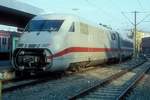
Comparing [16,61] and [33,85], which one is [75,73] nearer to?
[16,61]

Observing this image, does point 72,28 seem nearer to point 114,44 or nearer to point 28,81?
point 28,81

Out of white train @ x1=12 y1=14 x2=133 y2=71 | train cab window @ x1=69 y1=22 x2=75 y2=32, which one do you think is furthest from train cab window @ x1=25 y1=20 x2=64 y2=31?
train cab window @ x1=69 y1=22 x2=75 y2=32

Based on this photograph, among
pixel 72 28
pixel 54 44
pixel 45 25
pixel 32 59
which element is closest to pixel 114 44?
pixel 72 28

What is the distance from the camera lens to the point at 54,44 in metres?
18.0

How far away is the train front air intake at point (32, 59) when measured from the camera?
17.8 metres

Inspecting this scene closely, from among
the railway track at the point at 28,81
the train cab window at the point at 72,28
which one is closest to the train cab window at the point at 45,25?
the train cab window at the point at 72,28

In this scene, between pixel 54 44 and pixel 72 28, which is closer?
pixel 54 44

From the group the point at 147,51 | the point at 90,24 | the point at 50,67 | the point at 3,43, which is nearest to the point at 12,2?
the point at 3,43

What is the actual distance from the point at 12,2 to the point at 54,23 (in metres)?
11.9

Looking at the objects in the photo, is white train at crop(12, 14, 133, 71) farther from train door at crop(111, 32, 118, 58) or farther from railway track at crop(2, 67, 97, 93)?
train door at crop(111, 32, 118, 58)

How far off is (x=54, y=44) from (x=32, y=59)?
116 cm

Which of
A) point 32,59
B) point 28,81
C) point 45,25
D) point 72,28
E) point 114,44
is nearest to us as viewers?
point 28,81

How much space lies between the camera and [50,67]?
695 inches

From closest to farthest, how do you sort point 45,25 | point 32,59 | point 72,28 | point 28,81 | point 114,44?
point 28,81, point 32,59, point 45,25, point 72,28, point 114,44
